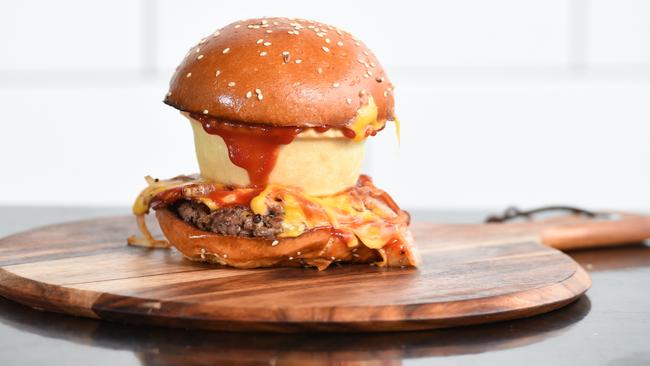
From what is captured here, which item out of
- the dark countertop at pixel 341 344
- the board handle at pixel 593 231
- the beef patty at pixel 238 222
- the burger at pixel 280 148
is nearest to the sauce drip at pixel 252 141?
the burger at pixel 280 148

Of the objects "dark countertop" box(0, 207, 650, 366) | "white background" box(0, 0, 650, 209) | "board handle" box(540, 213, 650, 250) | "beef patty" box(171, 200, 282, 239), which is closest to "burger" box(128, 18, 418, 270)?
"beef patty" box(171, 200, 282, 239)

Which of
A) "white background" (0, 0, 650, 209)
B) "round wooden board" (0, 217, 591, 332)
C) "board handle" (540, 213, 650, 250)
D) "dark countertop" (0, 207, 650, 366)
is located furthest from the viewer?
"white background" (0, 0, 650, 209)

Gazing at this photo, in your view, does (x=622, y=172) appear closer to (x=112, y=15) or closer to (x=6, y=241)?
(x=112, y=15)

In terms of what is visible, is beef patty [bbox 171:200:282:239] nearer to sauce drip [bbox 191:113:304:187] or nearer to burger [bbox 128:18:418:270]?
burger [bbox 128:18:418:270]

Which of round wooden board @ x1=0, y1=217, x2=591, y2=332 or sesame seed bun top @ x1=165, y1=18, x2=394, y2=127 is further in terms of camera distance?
sesame seed bun top @ x1=165, y1=18, x2=394, y2=127

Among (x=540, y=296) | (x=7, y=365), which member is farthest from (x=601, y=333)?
(x=7, y=365)

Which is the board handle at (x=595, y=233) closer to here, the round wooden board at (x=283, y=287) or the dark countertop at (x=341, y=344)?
the round wooden board at (x=283, y=287)

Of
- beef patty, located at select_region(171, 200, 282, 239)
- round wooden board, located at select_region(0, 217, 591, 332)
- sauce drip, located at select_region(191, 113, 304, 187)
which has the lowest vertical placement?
round wooden board, located at select_region(0, 217, 591, 332)
